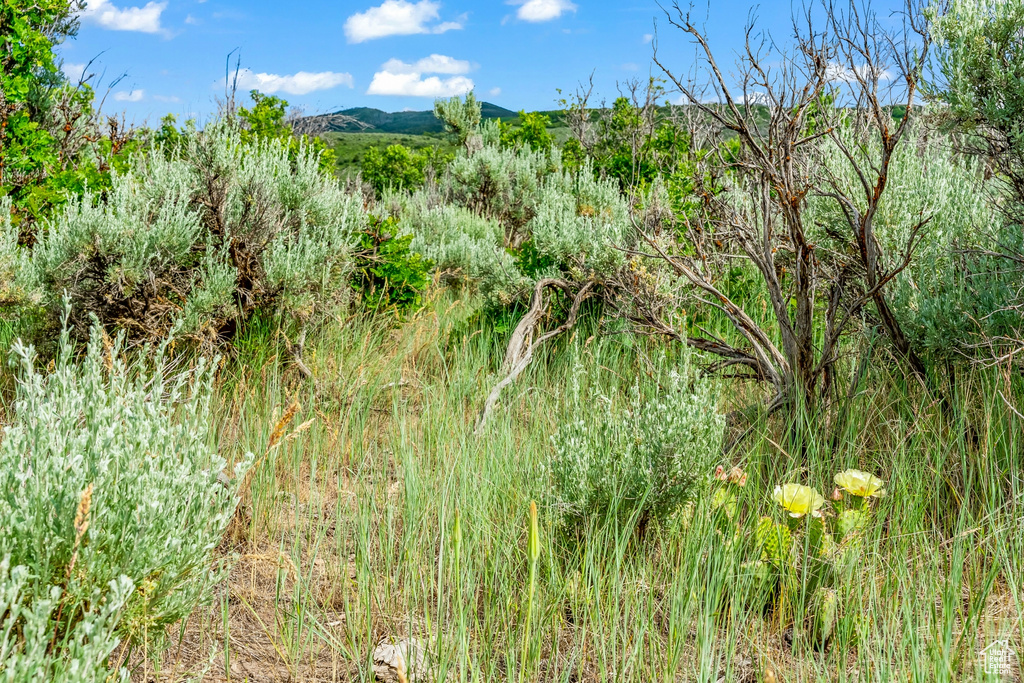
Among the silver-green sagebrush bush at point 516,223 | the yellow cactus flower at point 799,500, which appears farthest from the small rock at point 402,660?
the silver-green sagebrush bush at point 516,223

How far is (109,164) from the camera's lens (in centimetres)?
582

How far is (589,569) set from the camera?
2311 millimetres

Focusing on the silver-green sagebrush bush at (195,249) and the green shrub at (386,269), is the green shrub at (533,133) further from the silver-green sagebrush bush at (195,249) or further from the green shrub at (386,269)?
the silver-green sagebrush bush at (195,249)

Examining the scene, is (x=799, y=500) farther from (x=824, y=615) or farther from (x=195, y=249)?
(x=195, y=249)

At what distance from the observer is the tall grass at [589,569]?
201 cm

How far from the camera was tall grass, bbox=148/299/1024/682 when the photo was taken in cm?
201

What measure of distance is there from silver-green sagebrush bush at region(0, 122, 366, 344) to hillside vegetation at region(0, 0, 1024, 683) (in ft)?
0.08

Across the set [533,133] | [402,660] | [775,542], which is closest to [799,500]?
[775,542]

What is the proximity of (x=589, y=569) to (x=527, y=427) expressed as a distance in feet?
4.31

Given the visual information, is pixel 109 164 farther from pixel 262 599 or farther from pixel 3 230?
pixel 262 599

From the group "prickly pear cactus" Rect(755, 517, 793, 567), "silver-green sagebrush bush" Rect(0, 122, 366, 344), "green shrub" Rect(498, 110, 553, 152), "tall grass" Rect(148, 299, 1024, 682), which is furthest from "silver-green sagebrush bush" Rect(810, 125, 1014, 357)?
"green shrub" Rect(498, 110, 553, 152)

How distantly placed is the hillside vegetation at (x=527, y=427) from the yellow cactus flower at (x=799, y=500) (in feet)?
0.06

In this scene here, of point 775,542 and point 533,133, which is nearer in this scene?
point 775,542

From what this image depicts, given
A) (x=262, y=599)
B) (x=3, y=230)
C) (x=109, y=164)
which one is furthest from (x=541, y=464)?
(x=109, y=164)
